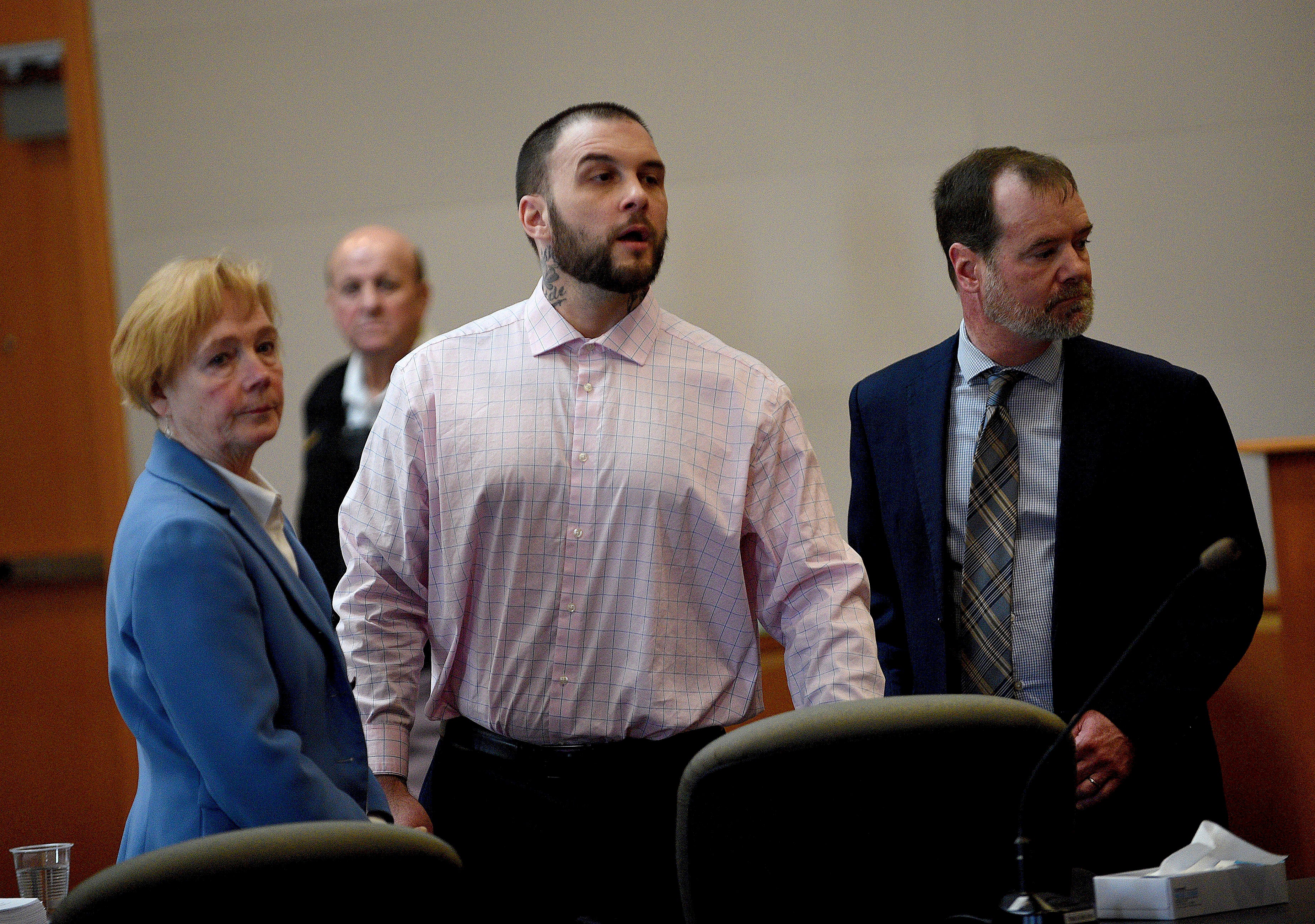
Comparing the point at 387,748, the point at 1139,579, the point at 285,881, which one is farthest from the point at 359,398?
the point at 285,881

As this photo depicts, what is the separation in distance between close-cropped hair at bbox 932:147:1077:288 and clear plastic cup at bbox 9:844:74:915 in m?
1.88

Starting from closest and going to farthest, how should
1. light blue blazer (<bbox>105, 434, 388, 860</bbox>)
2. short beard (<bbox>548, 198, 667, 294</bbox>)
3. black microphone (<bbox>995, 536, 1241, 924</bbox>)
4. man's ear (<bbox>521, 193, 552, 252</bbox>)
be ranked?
1. black microphone (<bbox>995, 536, 1241, 924</bbox>)
2. light blue blazer (<bbox>105, 434, 388, 860</bbox>)
3. short beard (<bbox>548, 198, 667, 294</bbox>)
4. man's ear (<bbox>521, 193, 552, 252</bbox>)

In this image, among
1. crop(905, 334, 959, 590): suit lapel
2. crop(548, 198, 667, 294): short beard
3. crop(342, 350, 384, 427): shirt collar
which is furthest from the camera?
crop(342, 350, 384, 427): shirt collar

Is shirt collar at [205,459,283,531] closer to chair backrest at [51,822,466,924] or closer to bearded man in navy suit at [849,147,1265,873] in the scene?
chair backrest at [51,822,466,924]

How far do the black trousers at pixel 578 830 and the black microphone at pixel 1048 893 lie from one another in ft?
2.92

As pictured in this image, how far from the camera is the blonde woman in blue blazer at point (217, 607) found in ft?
5.15

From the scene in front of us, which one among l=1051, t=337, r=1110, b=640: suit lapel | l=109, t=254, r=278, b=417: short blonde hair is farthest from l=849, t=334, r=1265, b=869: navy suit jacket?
l=109, t=254, r=278, b=417: short blonde hair

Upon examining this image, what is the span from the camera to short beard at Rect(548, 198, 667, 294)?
220 cm

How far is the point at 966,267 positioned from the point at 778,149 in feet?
4.34

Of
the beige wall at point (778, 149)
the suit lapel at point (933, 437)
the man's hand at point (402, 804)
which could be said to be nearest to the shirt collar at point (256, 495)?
the man's hand at point (402, 804)

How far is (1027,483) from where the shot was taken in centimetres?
241

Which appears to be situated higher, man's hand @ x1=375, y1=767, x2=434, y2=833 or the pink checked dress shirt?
the pink checked dress shirt

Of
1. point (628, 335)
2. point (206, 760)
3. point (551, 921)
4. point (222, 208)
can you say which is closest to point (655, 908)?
point (551, 921)

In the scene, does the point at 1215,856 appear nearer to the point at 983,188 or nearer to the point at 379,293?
the point at 983,188
